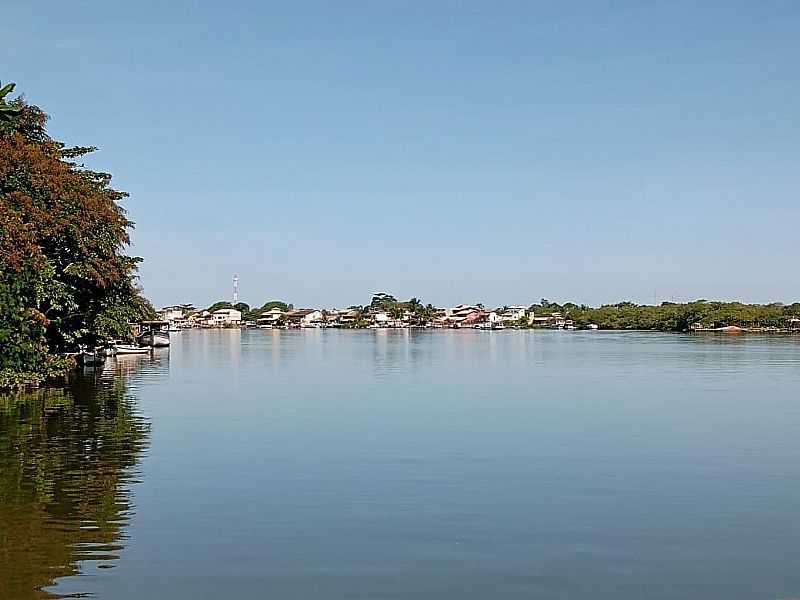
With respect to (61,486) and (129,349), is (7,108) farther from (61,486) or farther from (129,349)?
(129,349)

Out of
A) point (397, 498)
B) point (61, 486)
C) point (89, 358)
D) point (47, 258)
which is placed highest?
point (47, 258)

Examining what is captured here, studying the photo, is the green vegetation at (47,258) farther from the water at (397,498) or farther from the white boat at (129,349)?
the white boat at (129,349)

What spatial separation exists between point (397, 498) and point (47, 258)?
67.6 ft

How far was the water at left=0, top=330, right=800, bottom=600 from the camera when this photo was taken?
971cm

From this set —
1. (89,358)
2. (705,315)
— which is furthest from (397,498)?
(705,315)

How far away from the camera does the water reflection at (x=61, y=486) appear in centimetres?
973

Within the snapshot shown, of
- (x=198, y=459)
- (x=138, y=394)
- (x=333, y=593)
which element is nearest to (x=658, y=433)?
(x=198, y=459)

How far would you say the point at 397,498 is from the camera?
46.2 feet

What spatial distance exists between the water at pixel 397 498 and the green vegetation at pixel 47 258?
7.95 ft

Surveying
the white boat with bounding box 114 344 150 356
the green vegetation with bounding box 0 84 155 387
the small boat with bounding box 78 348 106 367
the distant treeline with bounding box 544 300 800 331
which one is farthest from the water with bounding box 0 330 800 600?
the distant treeline with bounding box 544 300 800 331

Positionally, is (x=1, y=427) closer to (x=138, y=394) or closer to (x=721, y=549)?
(x=138, y=394)

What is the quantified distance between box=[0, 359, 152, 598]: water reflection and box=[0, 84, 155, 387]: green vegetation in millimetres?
2663

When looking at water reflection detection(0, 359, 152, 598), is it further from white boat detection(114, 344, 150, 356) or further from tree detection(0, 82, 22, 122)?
white boat detection(114, 344, 150, 356)

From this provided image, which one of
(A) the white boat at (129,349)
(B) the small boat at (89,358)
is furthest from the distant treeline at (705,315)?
(B) the small boat at (89,358)
